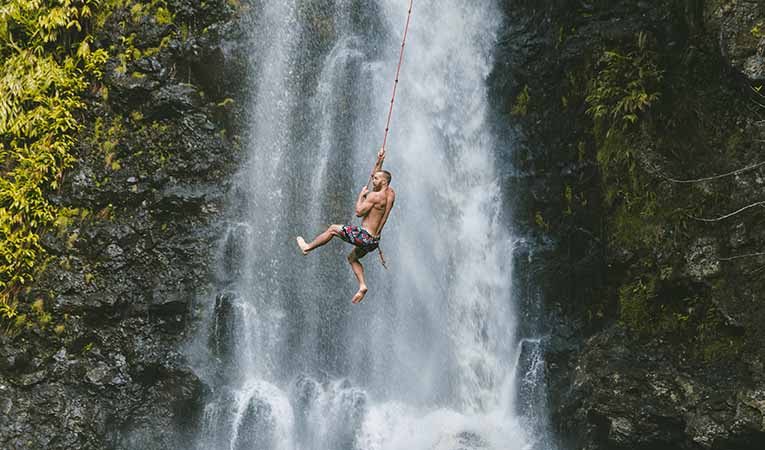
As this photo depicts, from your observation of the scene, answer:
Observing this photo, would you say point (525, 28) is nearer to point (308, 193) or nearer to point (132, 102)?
point (308, 193)

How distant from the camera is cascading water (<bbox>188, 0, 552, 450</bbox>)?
11578 mm

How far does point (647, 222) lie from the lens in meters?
10.5

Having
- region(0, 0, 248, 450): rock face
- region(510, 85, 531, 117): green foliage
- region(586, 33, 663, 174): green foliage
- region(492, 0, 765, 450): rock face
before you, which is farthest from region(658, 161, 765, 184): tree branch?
region(0, 0, 248, 450): rock face

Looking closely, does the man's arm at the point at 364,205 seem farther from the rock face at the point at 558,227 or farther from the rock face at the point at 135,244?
the rock face at the point at 135,244

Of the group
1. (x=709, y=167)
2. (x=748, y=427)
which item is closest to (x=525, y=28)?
(x=709, y=167)

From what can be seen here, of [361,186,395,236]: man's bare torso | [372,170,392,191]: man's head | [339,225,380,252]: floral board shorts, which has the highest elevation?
[372,170,392,191]: man's head

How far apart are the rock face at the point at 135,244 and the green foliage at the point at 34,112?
10.6 inches

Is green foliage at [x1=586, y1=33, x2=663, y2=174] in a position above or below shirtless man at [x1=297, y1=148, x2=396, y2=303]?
above

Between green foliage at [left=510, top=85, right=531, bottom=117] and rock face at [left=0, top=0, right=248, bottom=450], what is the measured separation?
16.4ft

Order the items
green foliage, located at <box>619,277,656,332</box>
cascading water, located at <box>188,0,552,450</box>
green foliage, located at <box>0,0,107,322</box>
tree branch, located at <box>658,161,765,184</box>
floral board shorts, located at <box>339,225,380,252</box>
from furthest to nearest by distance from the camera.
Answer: cascading water, located at <box>188,0,552,450</box>, green foliage, located at <box>0,0,107,322</box>, green foliage, located at <box>619,277,656,332</box>, tree branch, located at <box>658,161,765,184</box>, floral board shorts, located at <box>339,225,380,252</box>

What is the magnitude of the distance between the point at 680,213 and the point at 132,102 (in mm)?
9122

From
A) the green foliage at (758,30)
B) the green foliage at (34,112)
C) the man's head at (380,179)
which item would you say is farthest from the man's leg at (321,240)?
the green foliage at (758,30)

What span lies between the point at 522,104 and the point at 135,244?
23.4 feet

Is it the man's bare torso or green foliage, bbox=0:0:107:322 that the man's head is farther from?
green foliage, bbox=0:0:107:322
